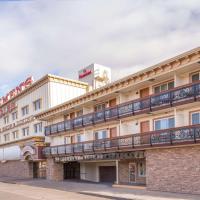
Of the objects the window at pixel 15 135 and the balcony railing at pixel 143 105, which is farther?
the window at pixel 15 135

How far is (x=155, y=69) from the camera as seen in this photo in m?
24.7

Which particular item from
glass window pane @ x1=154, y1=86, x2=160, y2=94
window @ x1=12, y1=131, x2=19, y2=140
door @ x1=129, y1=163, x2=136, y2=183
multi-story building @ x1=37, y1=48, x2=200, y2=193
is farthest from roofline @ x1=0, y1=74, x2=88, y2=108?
glass window pane @ x1=154, y1=86, x2=160, y2=94

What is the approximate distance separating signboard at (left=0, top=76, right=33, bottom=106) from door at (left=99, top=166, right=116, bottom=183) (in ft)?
61.5

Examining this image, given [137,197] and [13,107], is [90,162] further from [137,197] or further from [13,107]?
[13,107]

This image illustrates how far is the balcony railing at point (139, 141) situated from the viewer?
21.2m

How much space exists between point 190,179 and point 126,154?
6.84 metres

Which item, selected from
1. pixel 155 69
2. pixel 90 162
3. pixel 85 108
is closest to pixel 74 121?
pixel 85 108

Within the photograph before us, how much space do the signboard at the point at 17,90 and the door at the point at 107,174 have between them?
18.7m

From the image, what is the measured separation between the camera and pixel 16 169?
4550 cm

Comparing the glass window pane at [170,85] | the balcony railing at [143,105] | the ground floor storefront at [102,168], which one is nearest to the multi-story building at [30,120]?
the ground floor storefront at [102,168]

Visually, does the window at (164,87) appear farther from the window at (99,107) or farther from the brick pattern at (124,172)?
the window at (99,107)

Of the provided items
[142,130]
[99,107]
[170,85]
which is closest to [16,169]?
[99,107]

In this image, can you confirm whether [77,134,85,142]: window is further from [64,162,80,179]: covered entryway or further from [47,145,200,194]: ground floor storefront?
[64,162,80,179]: covered entryway

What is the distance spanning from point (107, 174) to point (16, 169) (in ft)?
54.3
